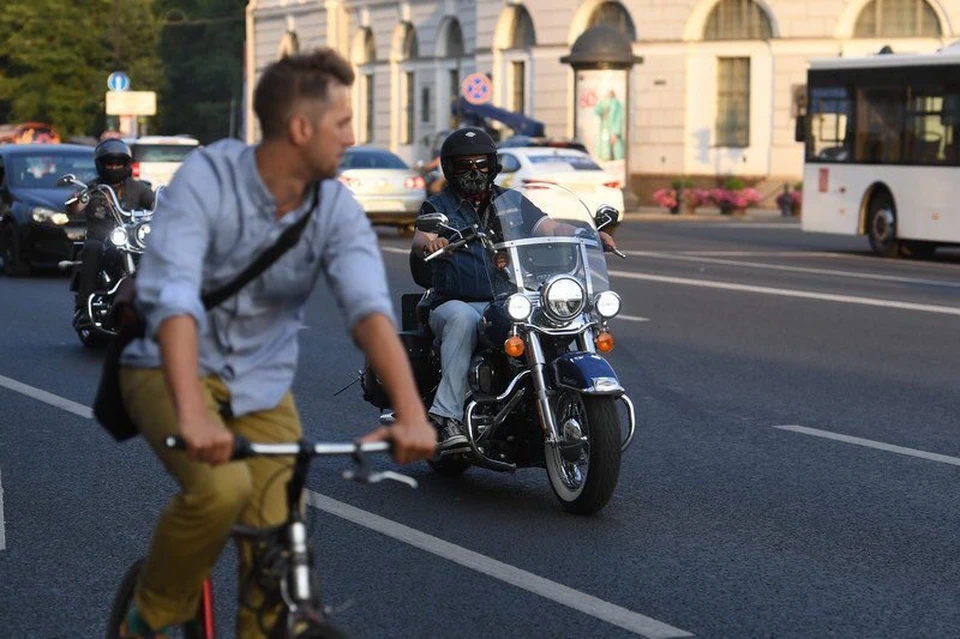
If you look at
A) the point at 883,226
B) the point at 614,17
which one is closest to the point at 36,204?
the point at 883,226

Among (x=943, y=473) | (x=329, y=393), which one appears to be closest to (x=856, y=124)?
(x=329, y=393)

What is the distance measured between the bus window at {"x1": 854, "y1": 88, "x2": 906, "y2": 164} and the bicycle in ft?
81.0

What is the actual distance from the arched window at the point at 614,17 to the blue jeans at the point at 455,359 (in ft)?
150

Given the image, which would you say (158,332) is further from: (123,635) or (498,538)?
(498,538)

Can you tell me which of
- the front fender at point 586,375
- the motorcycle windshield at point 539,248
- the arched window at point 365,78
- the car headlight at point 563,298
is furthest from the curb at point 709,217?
the front fender at point 586,375

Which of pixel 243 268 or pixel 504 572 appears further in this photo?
pixel 504 572

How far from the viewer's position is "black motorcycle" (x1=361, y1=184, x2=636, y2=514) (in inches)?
316

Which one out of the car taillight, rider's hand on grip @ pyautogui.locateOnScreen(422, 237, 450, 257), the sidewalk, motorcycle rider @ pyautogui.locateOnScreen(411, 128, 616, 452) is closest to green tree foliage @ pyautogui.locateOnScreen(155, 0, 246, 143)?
the sidewalk

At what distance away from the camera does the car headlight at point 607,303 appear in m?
8.32

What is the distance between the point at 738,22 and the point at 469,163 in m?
44.0

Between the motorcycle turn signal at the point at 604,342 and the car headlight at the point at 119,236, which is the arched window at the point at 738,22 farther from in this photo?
the motorcycle turn signal at the point at 604,342

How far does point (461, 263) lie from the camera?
8.77 meters

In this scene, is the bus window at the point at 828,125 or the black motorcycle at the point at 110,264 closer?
the black motorcycle at the point at 110,264

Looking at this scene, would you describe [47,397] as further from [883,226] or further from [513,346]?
[883,226]
